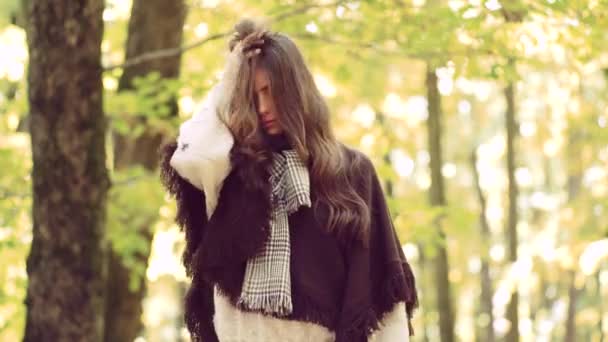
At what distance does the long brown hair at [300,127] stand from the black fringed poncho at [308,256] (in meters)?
0.06

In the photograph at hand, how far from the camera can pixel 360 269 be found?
3.65 meters

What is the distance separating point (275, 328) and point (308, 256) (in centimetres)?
27

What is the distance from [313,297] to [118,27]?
9435mm

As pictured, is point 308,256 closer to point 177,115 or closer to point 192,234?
point 192,234

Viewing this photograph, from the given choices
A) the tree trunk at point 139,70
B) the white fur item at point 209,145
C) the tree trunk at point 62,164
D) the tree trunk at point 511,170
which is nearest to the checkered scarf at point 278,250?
the white fur item at point 209,145

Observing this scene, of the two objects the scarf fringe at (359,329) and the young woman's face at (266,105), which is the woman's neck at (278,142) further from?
the scarf fringe at (359,329)

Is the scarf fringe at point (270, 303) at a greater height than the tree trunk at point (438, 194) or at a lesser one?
greater

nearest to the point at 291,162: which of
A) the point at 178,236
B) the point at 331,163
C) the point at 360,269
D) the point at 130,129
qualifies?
the point at 331,163

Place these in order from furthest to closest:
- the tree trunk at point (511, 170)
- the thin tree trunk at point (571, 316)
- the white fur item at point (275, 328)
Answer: the thin tree trunk at point (571, 316), the tree trunk at point (511, 170), the white fur item at point (275, 328)

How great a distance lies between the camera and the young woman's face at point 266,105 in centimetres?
367

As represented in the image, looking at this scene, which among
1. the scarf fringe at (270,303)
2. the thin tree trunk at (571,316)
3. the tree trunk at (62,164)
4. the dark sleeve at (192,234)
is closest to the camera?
the scarf fringe at (270,303)

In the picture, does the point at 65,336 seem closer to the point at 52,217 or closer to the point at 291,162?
the point at 52,217

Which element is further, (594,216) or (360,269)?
(594,216)

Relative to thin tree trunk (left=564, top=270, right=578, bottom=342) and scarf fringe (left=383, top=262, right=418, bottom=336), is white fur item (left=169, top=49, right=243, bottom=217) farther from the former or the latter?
thin tree trunk (left=564, top=270, right=578, bottom=342)
